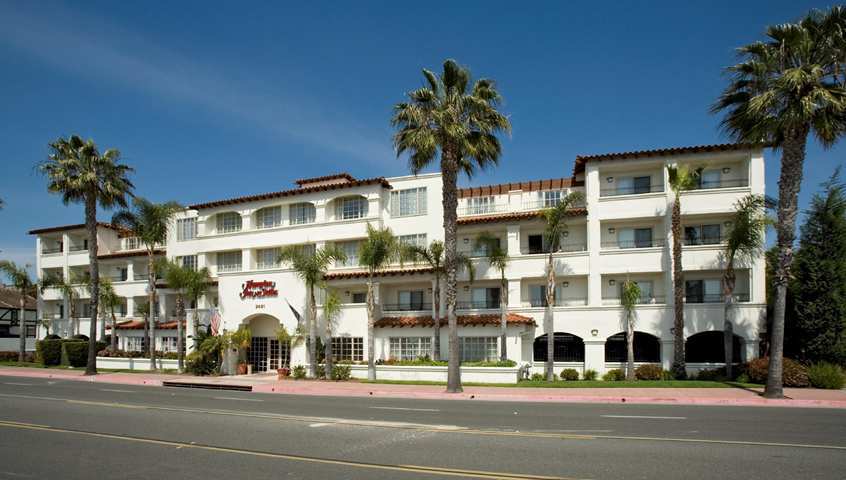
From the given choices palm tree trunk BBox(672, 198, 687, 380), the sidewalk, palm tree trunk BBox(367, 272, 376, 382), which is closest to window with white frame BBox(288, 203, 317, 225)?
palm tree trunk BBox(367, 272, 376, 382)

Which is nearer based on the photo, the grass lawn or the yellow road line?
the yellow road line

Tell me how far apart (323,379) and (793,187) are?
24194 mm

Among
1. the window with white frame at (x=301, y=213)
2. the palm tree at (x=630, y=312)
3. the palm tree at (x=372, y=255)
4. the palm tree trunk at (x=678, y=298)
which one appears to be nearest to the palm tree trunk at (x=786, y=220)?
the palm tree trunk at (x=678, y=298)

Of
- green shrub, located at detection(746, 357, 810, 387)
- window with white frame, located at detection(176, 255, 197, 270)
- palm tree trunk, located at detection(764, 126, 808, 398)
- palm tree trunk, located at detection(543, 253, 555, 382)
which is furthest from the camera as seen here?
window with white frame, located at detection(176, 255, 197, 270)

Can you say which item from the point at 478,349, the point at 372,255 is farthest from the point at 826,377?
the point at 372,255

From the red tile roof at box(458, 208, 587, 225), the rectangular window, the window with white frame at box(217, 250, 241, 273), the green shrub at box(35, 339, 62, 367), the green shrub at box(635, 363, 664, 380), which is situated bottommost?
the green shrub at box(35, 339, 62, 367)

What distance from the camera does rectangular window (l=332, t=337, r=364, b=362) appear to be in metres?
35.8

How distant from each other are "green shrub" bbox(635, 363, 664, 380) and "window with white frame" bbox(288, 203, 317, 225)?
76.3ft

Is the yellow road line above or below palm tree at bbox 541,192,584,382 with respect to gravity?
below

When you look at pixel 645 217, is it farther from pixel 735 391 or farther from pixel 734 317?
pixel 735 391

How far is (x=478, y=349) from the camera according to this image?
33.2 metres

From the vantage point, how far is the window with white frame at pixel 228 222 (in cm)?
4516

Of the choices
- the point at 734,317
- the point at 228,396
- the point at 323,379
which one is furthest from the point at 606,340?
the point at 228,396

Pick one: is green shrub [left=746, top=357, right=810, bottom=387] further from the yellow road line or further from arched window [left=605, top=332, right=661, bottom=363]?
the yellow road line
